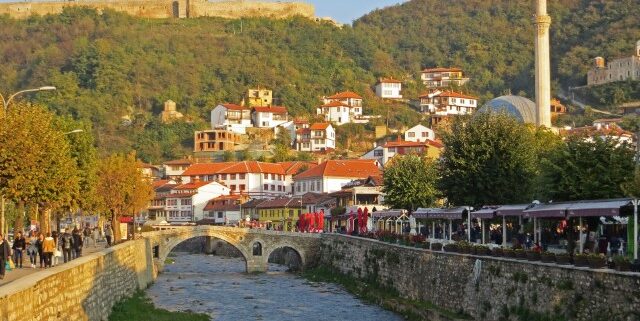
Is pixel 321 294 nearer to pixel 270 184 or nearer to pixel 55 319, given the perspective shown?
pixel 55 319

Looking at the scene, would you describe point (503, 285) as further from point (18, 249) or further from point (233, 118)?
point (233, 118)

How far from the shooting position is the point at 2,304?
61.6 feet

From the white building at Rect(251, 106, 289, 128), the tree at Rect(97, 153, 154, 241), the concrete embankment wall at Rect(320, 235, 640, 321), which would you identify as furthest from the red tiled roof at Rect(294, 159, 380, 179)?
the concrete embankment wall at Rect(320, 235, 640, 321)

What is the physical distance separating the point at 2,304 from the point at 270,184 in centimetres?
11985

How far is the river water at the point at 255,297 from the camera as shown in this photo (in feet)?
165

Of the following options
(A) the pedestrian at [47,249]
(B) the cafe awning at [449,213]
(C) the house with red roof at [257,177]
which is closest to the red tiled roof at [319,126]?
(C) the house with red roof at [257,177]

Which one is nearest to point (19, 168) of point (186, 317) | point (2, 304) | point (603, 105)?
point (186, 317)

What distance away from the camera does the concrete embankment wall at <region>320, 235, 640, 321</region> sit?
26.5 meters

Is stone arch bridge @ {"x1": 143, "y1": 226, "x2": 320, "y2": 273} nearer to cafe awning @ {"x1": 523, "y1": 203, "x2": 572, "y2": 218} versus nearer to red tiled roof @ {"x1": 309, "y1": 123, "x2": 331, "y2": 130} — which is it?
cafe awning @ {"x1": 523, "y1": 203, "x2": 572, "y2": 218}

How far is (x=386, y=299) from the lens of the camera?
50.9 m

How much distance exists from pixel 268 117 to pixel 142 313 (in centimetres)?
13459

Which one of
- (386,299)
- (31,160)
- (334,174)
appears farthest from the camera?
(334,174)

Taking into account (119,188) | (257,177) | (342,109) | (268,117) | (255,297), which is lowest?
(255,297)

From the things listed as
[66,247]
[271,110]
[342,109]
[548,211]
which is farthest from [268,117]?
[548,211]
